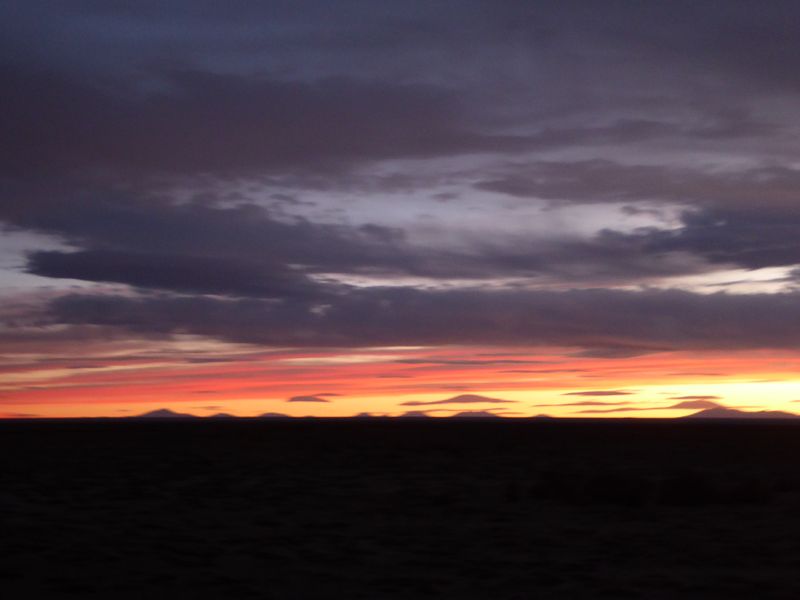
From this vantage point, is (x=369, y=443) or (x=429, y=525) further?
(x=369, y=443)

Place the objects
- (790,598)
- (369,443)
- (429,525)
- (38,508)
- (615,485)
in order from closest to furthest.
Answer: (790,598), (429,525), (38,508), (615,485), (369,443)

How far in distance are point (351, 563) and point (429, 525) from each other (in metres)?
4.43

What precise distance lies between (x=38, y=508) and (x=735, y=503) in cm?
1536

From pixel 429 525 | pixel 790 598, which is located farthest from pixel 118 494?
pixel 790 598

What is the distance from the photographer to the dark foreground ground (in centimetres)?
1365

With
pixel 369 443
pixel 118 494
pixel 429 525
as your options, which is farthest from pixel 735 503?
pixel 369 443

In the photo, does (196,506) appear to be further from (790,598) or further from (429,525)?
(790,598)

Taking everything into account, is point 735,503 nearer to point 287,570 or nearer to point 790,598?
point 790,598

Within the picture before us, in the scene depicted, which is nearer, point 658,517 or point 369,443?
point 658,517

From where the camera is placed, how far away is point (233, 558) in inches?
616

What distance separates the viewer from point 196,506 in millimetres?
22453

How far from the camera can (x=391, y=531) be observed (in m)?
18.7

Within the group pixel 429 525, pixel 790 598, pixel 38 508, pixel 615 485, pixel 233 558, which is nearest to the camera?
pixel 790 598

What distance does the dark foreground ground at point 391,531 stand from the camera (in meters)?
13.6
